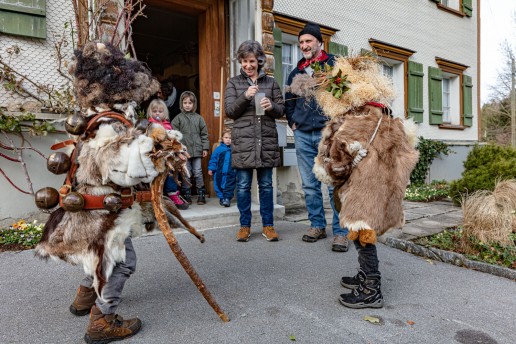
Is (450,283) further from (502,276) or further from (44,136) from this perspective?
(44,136)

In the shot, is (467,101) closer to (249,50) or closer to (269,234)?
(249,50)

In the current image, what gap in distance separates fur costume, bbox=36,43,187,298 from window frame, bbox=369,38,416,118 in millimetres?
7470

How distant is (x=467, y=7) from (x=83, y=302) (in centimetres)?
1268

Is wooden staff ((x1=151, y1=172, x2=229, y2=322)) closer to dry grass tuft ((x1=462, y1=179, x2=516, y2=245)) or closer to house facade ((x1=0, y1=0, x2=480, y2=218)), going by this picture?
house facade ((x1=0, y1=0, x2=480, y2=218))

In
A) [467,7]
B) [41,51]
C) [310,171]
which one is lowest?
[310,171]

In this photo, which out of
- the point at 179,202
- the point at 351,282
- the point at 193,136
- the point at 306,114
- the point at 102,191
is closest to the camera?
the point at 102,191

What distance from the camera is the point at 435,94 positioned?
→ 394 inches

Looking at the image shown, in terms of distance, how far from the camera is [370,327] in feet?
7.47

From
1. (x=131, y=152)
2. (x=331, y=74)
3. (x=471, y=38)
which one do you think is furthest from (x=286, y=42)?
(x=471, y=38)

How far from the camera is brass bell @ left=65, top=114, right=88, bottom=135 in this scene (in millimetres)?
1955

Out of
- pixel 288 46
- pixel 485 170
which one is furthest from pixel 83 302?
pixel 485 170

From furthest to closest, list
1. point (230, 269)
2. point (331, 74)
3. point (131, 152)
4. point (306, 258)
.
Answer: point (306, 258) → point (230, 269) → point (331, 74) → point (131, 152)

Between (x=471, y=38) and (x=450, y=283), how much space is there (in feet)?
35.6

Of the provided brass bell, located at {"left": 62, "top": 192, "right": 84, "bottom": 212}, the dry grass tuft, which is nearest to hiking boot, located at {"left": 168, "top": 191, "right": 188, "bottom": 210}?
brass bell, located at {"left": 62, "top": 192, "right": 84, "bottom": 212}
